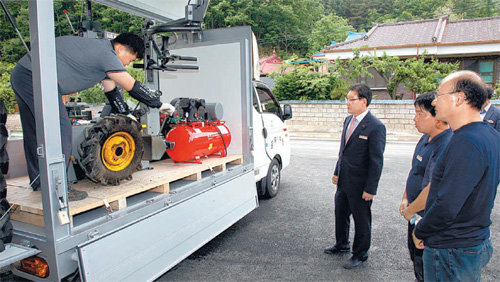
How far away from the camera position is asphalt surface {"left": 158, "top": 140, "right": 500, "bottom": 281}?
357cm

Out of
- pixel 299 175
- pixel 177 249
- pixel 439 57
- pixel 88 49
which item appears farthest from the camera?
pixel 439 57

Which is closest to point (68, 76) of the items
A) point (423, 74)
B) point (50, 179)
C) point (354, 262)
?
point (50, 179)

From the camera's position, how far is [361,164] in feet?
11.7

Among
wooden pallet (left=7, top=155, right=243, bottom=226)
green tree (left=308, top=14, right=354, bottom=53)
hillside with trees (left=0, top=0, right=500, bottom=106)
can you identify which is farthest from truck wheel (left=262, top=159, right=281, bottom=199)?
green tree (left=308, top=14, right=354, bottom=53)

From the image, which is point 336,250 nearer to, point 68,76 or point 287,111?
point 287,111

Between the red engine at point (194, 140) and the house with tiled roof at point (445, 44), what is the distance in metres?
16.2

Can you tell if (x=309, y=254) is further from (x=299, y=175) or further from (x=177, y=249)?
(x=299, y=175)

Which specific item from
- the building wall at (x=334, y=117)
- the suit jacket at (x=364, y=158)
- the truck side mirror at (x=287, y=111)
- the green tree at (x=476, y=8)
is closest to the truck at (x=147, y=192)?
the truck side mirror at (x=287, y=111)

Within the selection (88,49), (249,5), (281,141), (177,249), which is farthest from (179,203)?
(249,5)

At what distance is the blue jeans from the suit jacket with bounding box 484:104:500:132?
12.3 ft

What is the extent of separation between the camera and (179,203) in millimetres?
3158

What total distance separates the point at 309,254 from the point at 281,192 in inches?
101

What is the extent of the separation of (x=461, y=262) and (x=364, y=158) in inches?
68.7

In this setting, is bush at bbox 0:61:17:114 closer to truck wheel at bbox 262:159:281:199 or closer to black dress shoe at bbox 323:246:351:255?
black dress shoe at bbox 323:246:351:255
